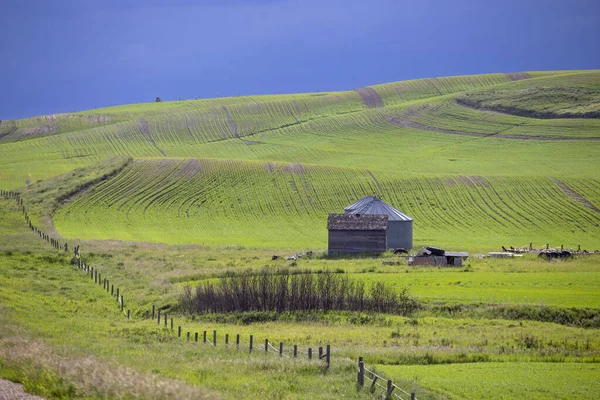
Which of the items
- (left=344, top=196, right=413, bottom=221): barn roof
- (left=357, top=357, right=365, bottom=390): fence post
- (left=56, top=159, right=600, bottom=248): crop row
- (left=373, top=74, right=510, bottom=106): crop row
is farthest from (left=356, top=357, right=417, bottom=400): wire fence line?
(left=373, top=74, right=510, bottom=106): crop row

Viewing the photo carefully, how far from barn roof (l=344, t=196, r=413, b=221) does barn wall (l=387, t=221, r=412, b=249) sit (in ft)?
1.41

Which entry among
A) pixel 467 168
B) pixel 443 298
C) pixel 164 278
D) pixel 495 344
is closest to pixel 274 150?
pixel 467 168

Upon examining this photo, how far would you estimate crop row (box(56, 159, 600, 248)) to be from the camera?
73.7m

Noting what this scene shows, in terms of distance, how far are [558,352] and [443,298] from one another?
36.7 feet

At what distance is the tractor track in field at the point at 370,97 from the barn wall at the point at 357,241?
100392 millimetres

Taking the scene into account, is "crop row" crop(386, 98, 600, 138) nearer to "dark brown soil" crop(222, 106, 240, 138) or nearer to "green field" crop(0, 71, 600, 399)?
"green field" crop(0, 71, 600, 399)

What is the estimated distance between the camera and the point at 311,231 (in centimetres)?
7719

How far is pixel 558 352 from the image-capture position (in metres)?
26.3

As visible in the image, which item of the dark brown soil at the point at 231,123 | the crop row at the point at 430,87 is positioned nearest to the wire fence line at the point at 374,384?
the dark brown soil at the point at 231,123

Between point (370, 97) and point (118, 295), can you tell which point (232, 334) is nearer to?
point (118, 295)

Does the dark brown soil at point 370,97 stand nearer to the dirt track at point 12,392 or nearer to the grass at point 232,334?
the grass at point 232,334

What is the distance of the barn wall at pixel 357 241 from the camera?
210ft

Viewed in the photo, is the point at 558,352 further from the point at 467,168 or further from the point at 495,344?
the point at 467,168

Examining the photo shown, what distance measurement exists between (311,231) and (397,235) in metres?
12.6
